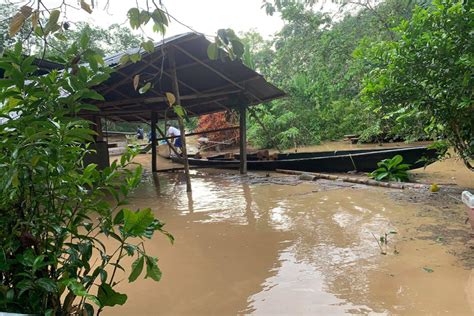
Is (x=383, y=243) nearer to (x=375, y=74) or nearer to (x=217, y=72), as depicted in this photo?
(x=375, y=74)

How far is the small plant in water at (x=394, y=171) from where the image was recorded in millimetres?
6676

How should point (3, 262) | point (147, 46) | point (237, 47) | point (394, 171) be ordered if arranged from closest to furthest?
point (3, 262)
point (237, 47)
point (147, 46)
point (394, 171)

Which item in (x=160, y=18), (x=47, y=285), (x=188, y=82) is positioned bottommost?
(x=47, y=285)

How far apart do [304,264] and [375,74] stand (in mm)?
3149

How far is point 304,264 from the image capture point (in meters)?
3.05

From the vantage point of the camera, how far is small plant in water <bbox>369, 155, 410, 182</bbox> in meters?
6.68

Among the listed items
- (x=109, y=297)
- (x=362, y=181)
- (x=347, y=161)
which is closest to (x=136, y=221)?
(x=109, y=297)

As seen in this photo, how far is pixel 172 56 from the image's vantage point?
659 cm

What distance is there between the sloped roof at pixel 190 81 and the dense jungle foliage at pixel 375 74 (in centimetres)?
105

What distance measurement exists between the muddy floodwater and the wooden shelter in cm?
293

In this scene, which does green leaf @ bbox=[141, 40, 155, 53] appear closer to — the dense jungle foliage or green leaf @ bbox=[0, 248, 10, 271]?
green leaf @ bbox=[0, 248, 10, 271]

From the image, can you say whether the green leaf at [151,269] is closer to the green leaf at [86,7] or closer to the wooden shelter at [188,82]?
the green leaf at [86,7]

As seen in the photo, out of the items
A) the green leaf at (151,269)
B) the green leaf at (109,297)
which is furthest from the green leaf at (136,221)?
the green leaf at (109,297)

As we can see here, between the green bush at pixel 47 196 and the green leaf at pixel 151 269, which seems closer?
the green bush at pixel 47 196
